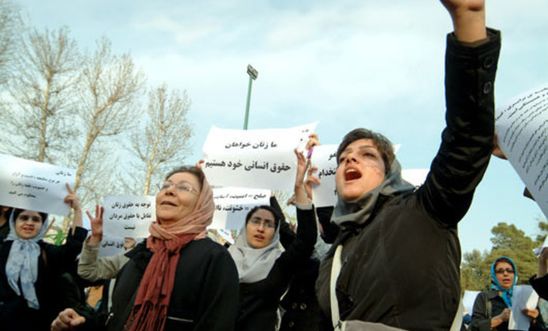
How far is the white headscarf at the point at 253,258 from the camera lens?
434cm

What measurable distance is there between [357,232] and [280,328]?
2.30m

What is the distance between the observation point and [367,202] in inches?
87.0

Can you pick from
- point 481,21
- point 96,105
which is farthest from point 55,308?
point 96,105

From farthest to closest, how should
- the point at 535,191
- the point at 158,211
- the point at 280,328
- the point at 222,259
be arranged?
the point at 280,328 → the point at 158,211 → the point at 222,259 → the point at 535,191

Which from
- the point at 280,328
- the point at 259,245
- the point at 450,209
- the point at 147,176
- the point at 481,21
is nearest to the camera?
the point at 481,21

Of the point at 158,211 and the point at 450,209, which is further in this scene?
the point at 158,211

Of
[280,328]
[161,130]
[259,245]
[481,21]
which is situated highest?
[161,130]

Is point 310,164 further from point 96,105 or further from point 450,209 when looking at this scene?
point 96,105

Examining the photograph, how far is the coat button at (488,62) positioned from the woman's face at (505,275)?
17.0 ft

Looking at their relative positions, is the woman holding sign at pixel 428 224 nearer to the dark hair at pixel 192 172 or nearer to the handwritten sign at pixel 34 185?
the dark hair at pixel 192 172

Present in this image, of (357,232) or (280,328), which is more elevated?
(357,232)

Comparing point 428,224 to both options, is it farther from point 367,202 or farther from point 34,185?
point 34,185

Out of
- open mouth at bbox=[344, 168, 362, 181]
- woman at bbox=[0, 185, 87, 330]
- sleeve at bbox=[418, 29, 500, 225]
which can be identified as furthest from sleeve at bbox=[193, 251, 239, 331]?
woman at bbox=[0, 185, 87, 330]

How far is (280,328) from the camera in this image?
4.27 metres
